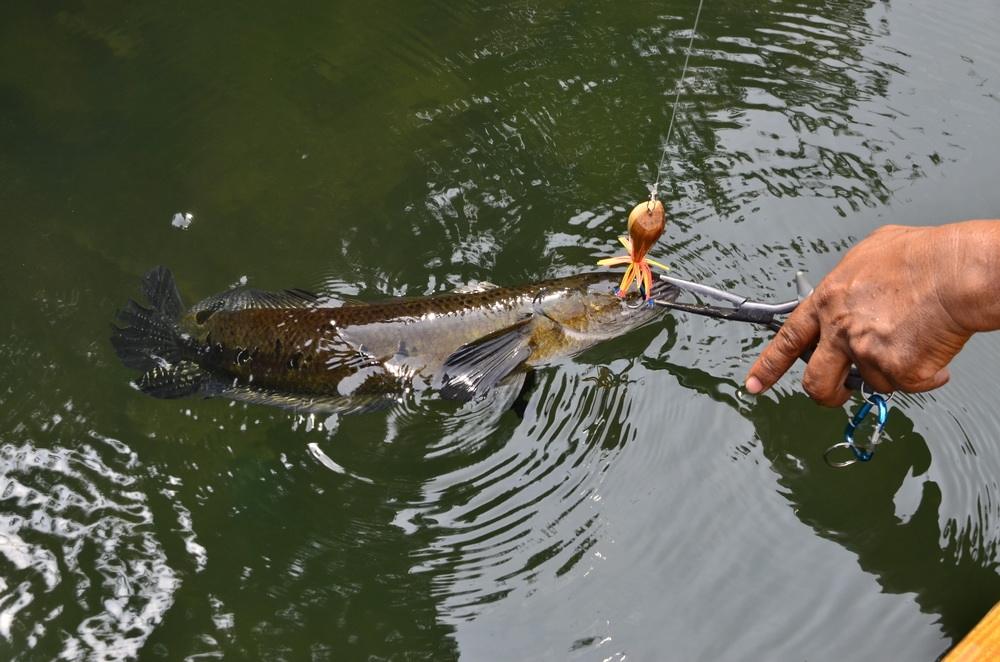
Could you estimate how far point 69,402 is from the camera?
4.82 meters

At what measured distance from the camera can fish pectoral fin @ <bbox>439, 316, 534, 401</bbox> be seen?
14.9 feet

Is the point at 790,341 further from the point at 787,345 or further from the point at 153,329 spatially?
the point at 153,329

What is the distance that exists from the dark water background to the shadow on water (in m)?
0.02

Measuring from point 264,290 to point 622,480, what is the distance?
7.45 feet

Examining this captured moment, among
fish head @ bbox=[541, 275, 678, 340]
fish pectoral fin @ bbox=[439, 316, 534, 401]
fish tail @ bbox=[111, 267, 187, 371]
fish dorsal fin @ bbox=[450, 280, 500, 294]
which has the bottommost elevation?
fish pectoral fin @ bbox=[439, 316, 534, 401]

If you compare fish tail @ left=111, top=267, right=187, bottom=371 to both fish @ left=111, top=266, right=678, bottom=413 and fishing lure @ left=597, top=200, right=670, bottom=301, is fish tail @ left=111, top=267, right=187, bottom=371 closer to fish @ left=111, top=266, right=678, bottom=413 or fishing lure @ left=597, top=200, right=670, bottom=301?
fish @ left=111, top=266, right=678, bottom=413

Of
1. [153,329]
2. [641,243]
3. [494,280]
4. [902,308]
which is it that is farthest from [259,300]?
[902,308]

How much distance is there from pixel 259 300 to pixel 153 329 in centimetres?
56

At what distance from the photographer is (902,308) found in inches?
116

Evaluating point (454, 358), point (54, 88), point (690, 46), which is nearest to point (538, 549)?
point (454, 358)

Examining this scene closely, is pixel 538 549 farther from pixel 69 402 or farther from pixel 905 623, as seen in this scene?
pixel 69 402

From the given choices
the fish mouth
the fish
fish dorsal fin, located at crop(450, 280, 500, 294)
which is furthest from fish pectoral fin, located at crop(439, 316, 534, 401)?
the fish mouth

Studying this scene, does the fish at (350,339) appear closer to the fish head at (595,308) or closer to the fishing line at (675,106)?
the fish head at (595,308)

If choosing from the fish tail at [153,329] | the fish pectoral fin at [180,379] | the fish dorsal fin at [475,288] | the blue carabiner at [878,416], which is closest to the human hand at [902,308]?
the blue carabiner at [878,416]
